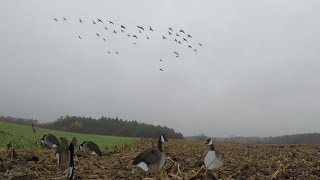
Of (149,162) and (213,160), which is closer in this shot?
(149,162)

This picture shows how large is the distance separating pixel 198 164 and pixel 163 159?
2733mm

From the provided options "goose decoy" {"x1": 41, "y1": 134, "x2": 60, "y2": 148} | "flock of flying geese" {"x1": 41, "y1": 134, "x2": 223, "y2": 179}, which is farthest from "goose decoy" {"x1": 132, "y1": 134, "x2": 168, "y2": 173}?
"goose decoy" {"x1": 41, "y1": 134, "x2": 60, "y2": 148}

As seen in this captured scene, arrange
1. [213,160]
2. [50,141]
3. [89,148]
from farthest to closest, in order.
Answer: [50,141] → [89,148] → [213,160]

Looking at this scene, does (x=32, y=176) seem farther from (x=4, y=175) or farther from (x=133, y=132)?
(x=133, y=132)

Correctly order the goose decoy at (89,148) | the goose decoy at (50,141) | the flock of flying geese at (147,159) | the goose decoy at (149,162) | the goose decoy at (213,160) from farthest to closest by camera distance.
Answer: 1. the goose decoy at (50,141)
2. the goose decoy at (89,148)
3. the goose decoy at (213,160)
4. the goose decoy at (149,162)
5. the flock of flying geese at (147,159)

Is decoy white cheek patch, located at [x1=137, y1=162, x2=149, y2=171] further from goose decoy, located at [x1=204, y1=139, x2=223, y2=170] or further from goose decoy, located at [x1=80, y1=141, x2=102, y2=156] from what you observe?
goose decoy, located at [x1=80, y1=141, x2=102, y2=156]

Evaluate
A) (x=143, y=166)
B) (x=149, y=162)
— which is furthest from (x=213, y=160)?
(x=143, y=166)

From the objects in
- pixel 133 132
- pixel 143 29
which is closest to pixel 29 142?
pixel 143 29

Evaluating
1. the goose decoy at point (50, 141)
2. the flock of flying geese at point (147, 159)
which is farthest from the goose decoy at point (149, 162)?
the goose decoy at point (50, 141)

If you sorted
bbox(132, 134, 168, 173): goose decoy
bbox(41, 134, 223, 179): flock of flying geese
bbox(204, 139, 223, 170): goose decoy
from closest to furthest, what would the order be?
bbox(41, 134, 223, 179): flock of flying geese, bbox(132, 134, 168, 173): goose decoy, bbox(204, 139, 223, 170): goose decoy

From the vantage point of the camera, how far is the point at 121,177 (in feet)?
41.7

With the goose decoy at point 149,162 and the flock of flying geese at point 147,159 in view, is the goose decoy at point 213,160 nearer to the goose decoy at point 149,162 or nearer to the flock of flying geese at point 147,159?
the flock of flying geese at point 147,159

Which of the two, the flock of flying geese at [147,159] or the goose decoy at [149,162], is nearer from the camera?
the flock of flying geese at [147,159]

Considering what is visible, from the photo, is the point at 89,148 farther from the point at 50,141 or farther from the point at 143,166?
the point at 143,166
